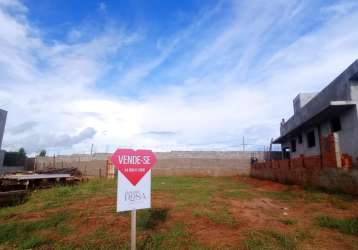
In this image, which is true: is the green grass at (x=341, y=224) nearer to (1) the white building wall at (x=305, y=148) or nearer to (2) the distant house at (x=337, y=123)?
(2) the distant house at (x=337, y=123)

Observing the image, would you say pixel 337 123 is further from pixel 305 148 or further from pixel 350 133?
pixel 305 148

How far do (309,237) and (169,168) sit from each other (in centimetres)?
1914

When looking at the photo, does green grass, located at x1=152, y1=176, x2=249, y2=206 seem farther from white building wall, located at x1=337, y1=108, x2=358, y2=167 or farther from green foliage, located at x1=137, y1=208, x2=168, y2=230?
white building wall, located at x1=337, y1=108, x2=358, y2=167

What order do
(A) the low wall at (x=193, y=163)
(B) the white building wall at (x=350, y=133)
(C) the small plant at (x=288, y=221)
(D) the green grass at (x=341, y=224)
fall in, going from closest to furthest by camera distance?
1. (D) the green grass at (x=341, y=224)
2. (C) the small plant at (x=288, y=221)
3. (B) the white building wall at (x=350, y=133)
4. (A) the low wall at (x=193, y=163)

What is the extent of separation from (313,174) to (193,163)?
13073 mm

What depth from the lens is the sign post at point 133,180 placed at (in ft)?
10.1

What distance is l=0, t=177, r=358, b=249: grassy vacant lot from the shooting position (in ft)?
13.4

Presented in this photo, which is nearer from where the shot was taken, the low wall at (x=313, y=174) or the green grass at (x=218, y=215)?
the green grass at (x=218, y=215)

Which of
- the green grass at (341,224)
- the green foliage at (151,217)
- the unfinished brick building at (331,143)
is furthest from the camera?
the unfinished brick building at (331,143)

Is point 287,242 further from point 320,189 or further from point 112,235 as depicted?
point 320,189

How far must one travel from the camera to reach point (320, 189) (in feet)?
32.7

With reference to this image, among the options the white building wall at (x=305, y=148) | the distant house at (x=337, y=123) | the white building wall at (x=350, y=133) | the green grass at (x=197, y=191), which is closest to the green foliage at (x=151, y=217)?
the green grass at (x=197, y=191)

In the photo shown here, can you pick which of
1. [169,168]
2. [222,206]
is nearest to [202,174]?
[169,168]

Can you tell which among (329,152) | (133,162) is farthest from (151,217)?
(329,152)
